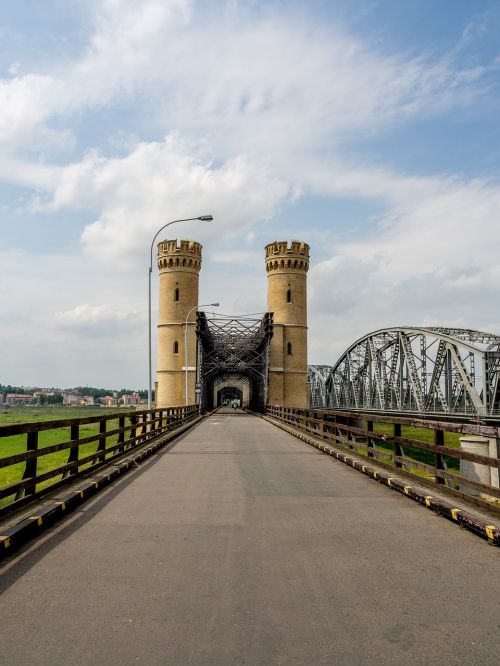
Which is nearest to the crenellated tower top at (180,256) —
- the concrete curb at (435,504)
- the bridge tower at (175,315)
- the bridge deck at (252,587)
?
the bridge tower at (175,315)

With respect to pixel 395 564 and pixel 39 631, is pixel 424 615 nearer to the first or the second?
pixel 395 564

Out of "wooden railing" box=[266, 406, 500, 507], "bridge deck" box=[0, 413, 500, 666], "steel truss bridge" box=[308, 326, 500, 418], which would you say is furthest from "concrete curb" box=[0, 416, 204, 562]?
"steel truss bridge" box=[308, 326, 500, 418]

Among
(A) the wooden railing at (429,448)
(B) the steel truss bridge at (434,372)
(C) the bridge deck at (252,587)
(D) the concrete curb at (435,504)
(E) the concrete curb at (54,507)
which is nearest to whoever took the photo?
(C) the bridge deck at (252,587)

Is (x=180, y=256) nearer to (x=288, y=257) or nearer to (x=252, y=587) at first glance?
(x=288, y=257)

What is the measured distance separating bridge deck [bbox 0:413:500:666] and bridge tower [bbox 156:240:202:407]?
48.6 metres

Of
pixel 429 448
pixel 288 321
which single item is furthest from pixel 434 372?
pixel 429 448

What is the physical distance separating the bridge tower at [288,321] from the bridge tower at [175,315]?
7778mm

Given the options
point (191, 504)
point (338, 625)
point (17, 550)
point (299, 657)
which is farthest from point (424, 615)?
point (191, 504)

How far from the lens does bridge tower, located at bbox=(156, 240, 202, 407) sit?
56594 millimetres

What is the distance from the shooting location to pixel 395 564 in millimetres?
5262

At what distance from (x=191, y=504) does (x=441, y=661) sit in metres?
5.08

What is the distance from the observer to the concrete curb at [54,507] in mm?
5754

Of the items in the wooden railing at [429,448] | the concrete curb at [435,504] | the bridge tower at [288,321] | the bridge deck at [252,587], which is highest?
the bridge tower at [288,321]

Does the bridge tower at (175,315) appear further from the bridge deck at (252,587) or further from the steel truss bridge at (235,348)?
the bridge deck at (252,587)
